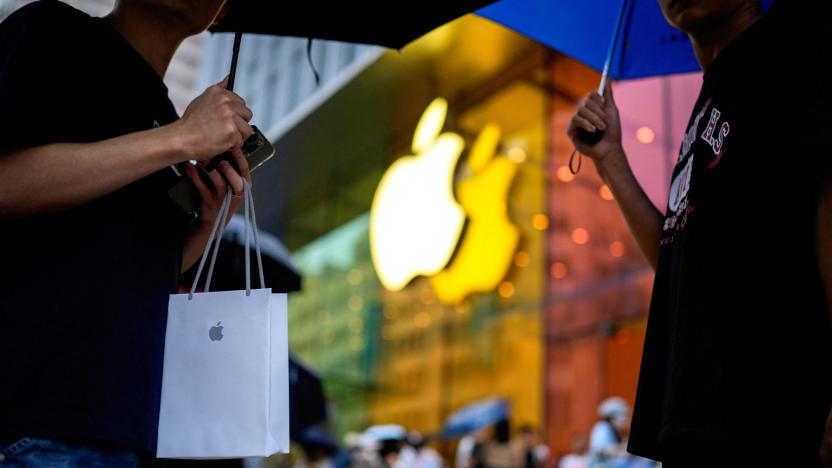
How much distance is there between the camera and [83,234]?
1454 mm

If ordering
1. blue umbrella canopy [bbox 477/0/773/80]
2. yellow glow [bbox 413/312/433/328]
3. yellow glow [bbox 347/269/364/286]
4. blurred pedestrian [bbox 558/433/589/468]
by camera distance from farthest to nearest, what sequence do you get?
1. yellow glow [bbox 413/312/433/328]
2. yellow glow [bbox 347/269/364/286]
3. blurred pedestrian [bbox 558/433/589/468]
4. blue umbrella canopy [bbox 477/0/773/80]

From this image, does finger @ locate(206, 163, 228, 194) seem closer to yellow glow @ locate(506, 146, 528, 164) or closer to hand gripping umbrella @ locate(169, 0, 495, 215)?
hand gripping umbrella @ locate(169, 0, 495, 215)

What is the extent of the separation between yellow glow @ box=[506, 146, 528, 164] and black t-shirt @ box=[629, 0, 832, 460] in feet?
42.0

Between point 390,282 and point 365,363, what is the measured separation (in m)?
6.40

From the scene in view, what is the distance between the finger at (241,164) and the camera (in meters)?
1.69

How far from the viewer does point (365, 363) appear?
1791 cm

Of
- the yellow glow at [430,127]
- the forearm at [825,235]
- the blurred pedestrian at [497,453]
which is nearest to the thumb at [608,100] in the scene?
the forearm at [825,235]

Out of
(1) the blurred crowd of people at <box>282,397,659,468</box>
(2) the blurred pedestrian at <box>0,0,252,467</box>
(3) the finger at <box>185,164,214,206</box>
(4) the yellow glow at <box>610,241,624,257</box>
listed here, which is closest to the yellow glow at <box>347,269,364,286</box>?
(1) the blurred crowd of people at <box>282,397,659,468</box>

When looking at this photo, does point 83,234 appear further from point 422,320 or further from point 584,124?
point 422,320

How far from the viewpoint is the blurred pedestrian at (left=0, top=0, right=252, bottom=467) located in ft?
4.42

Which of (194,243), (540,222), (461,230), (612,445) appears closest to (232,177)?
(194,243)

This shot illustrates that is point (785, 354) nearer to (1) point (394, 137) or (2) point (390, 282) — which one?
(2) point (390, 282)

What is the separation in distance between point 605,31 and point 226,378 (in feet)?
5.80

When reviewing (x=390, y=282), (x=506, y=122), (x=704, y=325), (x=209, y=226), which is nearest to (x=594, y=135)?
(x=704, y=325)
